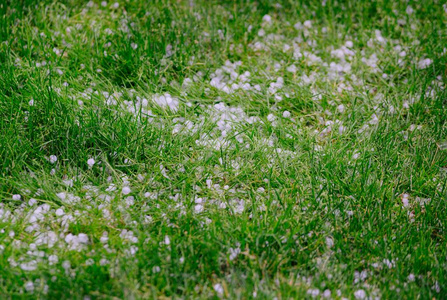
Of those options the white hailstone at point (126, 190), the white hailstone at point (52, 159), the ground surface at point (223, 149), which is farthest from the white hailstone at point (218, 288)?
the white hailstone at point (52, 159)

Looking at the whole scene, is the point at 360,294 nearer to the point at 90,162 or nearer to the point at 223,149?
the point at 223,149

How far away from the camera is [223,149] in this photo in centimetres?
324

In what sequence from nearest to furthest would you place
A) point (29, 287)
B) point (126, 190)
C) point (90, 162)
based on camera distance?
point (29, 287) → point (126, 190) → point (90, 162)

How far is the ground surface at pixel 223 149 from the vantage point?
2.49m

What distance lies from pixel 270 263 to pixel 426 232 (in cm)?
92

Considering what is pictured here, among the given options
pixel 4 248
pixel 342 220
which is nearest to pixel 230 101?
pixel 342 220

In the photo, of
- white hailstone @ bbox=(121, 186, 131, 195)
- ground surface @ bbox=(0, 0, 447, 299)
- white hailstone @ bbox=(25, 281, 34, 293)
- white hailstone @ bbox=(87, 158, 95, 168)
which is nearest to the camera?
white hailstone @ bbox=(25, 281, 34, 293)

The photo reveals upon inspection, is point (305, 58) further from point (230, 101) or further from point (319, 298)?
point (319, 298)

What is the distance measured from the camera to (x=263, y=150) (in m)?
3.21

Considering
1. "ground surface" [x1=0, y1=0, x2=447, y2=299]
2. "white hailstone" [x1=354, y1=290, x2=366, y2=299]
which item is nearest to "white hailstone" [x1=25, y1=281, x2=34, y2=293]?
"ground surface" [x1=0, y1=0, x2=447, y2=299]

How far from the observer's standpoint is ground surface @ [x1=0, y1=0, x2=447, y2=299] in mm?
2486

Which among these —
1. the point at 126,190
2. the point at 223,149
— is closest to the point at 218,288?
the point at 126,190

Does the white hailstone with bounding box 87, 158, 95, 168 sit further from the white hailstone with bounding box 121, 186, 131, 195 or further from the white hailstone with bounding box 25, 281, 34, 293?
the white hailstone with bounding box 25, 281, 34, 293

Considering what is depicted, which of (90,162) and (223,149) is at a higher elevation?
(90,162)
